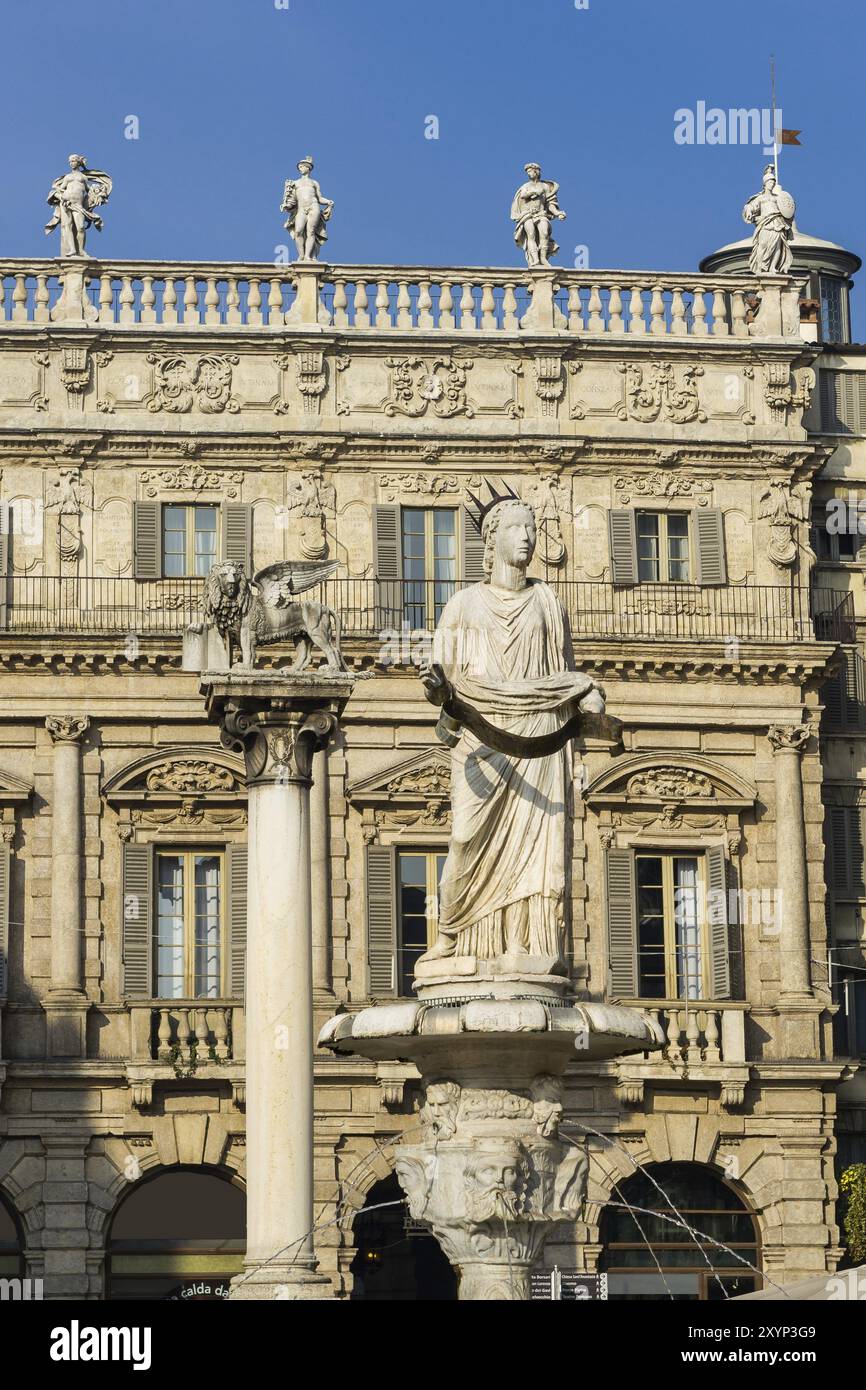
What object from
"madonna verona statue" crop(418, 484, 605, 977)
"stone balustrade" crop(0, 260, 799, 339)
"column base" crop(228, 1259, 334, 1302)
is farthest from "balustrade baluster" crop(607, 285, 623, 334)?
"madonna verona statue" crop(418, 484, 605, 977)

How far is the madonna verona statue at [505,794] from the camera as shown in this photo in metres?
17.6

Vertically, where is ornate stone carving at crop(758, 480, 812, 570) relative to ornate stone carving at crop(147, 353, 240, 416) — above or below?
below

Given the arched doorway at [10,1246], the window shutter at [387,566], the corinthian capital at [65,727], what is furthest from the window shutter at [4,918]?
the window shutter at [387,566]

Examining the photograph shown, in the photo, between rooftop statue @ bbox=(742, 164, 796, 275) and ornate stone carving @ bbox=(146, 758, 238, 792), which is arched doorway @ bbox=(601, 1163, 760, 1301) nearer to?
ornate stone carving @ bbox=(146, 758, 238, 792)

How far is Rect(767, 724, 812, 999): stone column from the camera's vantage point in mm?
42844

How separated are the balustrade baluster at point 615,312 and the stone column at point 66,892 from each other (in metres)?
10.6

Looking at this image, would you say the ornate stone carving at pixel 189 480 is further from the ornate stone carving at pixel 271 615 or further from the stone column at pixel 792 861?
the ornate stone carving at pixel 271 615

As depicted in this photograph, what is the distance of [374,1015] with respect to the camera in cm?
1738

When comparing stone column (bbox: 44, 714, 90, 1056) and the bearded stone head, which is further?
stone column (bbox: 44, 714, 90, 1056)

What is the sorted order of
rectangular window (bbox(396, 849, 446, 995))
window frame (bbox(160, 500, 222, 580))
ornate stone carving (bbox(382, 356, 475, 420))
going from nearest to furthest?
rectangular window (bbox(396, 849, 446, 995)) → window frame (bbox(160, 500, 222, 580)) → ornate stone carving (bbox(382, 356, 475, 420))

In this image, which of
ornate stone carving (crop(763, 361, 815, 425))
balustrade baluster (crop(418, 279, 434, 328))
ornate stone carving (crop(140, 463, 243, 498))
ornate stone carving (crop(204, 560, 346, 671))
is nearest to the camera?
ornate stone carving (crop(204, 560, 346, 671))

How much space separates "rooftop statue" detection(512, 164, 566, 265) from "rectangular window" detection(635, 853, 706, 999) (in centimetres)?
985
